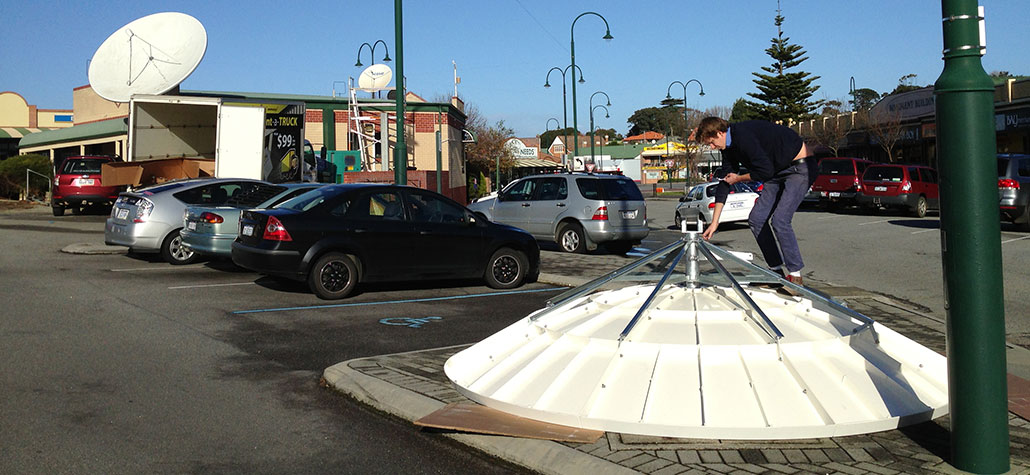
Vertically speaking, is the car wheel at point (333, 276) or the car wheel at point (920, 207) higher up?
the car wheel at point (920, 207)

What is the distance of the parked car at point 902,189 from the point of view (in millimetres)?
27688

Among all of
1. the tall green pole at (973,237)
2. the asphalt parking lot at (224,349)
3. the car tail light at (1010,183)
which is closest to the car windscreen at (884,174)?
the car tail light at (1010,183)

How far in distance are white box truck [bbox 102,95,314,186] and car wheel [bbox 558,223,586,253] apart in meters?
7.42

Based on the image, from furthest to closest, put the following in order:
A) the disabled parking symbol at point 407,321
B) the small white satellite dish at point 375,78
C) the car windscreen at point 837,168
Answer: the small white satellite dish at point 375,78, the car windscreen at point 837,168, the disabled parking symbol at point 407,321

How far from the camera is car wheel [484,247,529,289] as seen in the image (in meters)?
12.3

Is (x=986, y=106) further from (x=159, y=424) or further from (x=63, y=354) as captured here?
(x=63, y=354)

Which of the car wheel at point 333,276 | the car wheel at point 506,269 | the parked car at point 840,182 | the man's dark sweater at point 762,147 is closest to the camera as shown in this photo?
the man's dark sweater at point 762,147

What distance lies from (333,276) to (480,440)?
6.46 metres

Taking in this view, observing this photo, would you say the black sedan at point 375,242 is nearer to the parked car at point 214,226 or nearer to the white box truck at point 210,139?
the parked car at point 214,226

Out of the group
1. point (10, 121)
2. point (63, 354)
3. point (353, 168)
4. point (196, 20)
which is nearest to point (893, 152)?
point (353, 168)

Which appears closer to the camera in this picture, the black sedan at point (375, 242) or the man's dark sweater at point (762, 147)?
the man's dark sweater at point (762, 147)

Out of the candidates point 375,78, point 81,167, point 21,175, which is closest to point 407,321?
point 81,167

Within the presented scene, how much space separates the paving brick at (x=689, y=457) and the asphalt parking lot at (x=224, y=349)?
88cm

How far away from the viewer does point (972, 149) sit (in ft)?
12.6
